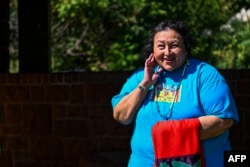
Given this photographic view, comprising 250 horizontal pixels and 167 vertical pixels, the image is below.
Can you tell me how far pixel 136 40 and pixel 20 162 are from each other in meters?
5.07

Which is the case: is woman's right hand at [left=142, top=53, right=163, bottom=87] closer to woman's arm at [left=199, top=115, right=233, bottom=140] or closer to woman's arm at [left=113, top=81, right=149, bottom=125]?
woman's arm at [left=113, top=81, right=149, bottom=125]

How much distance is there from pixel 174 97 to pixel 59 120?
271 centimetres

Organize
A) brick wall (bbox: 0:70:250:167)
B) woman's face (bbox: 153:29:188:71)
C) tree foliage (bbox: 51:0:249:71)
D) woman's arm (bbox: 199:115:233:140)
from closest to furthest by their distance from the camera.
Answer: woman's arm (bbox: 199:115:233:140) < woman's face (bbox: 153:29:188:71) < brick wall (bbox: 0:70:250:167) < tree foliage (bbox: 51:0:249:71)

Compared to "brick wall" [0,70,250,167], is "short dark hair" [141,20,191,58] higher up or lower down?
higher up

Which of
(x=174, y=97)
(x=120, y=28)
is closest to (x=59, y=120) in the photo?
(x=174, y=97)

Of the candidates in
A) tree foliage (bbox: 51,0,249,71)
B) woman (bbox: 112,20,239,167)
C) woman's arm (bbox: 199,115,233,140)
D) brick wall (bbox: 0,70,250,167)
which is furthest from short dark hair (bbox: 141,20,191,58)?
tree foliage (bbox: 51,0,249,71)

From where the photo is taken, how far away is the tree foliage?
955 centimetres

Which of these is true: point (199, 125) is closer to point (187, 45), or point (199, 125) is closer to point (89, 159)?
point (187, 45)

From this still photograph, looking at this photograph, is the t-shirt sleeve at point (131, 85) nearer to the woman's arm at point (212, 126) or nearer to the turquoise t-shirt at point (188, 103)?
the turquoise t-shirt at point (188, 103)

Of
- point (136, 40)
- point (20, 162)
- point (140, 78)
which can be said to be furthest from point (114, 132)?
point (136, 40)

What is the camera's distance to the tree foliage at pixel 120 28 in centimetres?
955

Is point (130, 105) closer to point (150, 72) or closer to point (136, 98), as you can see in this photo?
point (136, 98)

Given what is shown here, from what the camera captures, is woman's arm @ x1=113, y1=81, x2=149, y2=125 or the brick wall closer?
woman's arm @ x1=113, y1=81, x2=149, y2=125

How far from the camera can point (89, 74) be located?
5.09m
